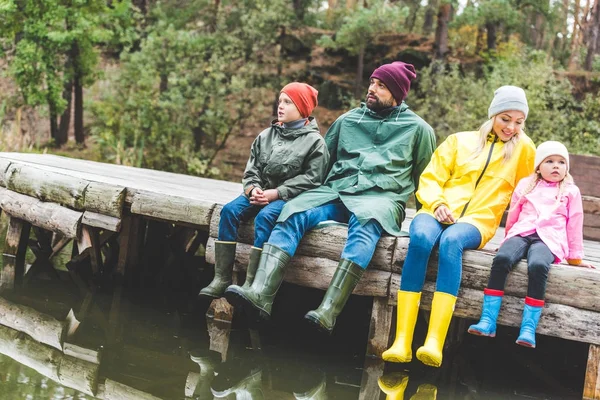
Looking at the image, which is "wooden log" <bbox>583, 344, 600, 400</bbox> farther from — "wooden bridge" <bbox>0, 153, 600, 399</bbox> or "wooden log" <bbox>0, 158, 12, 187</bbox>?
"wooden log" <bbox>0, 158, 12, 187</bbox>

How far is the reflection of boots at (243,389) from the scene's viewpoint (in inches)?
171

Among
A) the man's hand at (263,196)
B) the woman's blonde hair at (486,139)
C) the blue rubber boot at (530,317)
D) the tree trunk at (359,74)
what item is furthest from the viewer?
the tree trunk at (359,74)

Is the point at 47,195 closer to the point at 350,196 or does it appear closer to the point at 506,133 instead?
the point at 350,196

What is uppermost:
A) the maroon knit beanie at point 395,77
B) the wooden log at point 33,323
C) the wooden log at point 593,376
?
the maroon knit beanie at point 395,77

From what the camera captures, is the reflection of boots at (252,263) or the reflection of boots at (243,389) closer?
the reflection of boots at (243,389)

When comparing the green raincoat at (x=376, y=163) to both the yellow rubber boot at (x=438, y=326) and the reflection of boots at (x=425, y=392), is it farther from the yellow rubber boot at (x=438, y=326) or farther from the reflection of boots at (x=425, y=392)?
the reflection of boots at (x=425, y=392)

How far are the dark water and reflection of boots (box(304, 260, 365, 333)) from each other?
454 mm

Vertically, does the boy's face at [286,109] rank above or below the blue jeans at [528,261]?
above

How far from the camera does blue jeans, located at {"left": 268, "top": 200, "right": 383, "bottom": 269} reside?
16.7 feet

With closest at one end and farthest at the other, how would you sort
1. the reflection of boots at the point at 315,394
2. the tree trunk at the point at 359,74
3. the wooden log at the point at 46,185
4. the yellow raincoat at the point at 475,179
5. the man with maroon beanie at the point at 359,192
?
the reflection of boots at the point at 315,394 < the man with maroon beanie at the point at 359,192 < the yellow raincoat at the point at 475,179 < the wooden log at the point at 46,185 < the tree trunk at the point at 359,74

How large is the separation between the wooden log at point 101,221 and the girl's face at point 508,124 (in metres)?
3.55

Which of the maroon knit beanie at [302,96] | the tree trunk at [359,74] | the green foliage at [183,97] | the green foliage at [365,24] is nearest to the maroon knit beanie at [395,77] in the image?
the maroon knit beanie at [302,96]

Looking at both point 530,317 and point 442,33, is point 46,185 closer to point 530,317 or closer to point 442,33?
point 530,317

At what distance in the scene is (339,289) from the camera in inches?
197
